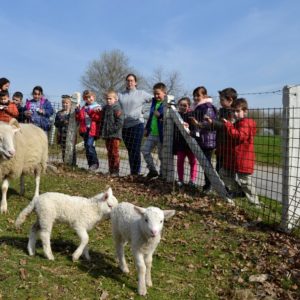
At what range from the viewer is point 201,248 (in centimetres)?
571

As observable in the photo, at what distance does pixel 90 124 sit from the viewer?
1085 cm

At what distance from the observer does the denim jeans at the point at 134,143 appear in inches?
404

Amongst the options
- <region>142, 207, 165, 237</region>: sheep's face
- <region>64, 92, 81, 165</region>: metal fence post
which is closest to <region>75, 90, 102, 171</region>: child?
<region>64, 92, 81, 165</region>: metal fence post

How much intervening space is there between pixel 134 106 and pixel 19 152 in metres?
3.66

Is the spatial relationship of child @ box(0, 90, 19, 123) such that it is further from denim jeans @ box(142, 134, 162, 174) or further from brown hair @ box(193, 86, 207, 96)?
brown hair @ box(193, 86, 207, 96)

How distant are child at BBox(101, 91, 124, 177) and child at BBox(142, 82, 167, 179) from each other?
627 mm

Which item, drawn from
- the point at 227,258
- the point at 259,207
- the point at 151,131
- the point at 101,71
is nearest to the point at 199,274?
the point at 227,258

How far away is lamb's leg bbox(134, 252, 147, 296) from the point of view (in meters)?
4.30

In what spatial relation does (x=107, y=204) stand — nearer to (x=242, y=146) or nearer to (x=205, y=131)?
(x=242, y=146)

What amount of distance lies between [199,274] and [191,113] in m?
4.52

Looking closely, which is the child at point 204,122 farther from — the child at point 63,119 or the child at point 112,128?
the child at point 63,119

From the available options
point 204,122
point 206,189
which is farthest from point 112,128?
point 206,189

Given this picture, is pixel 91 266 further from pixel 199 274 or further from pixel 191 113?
pixel 191 113

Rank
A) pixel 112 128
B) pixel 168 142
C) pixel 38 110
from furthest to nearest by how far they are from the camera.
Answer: pixel 38 110
pixel 112 128
pixel 168 142
